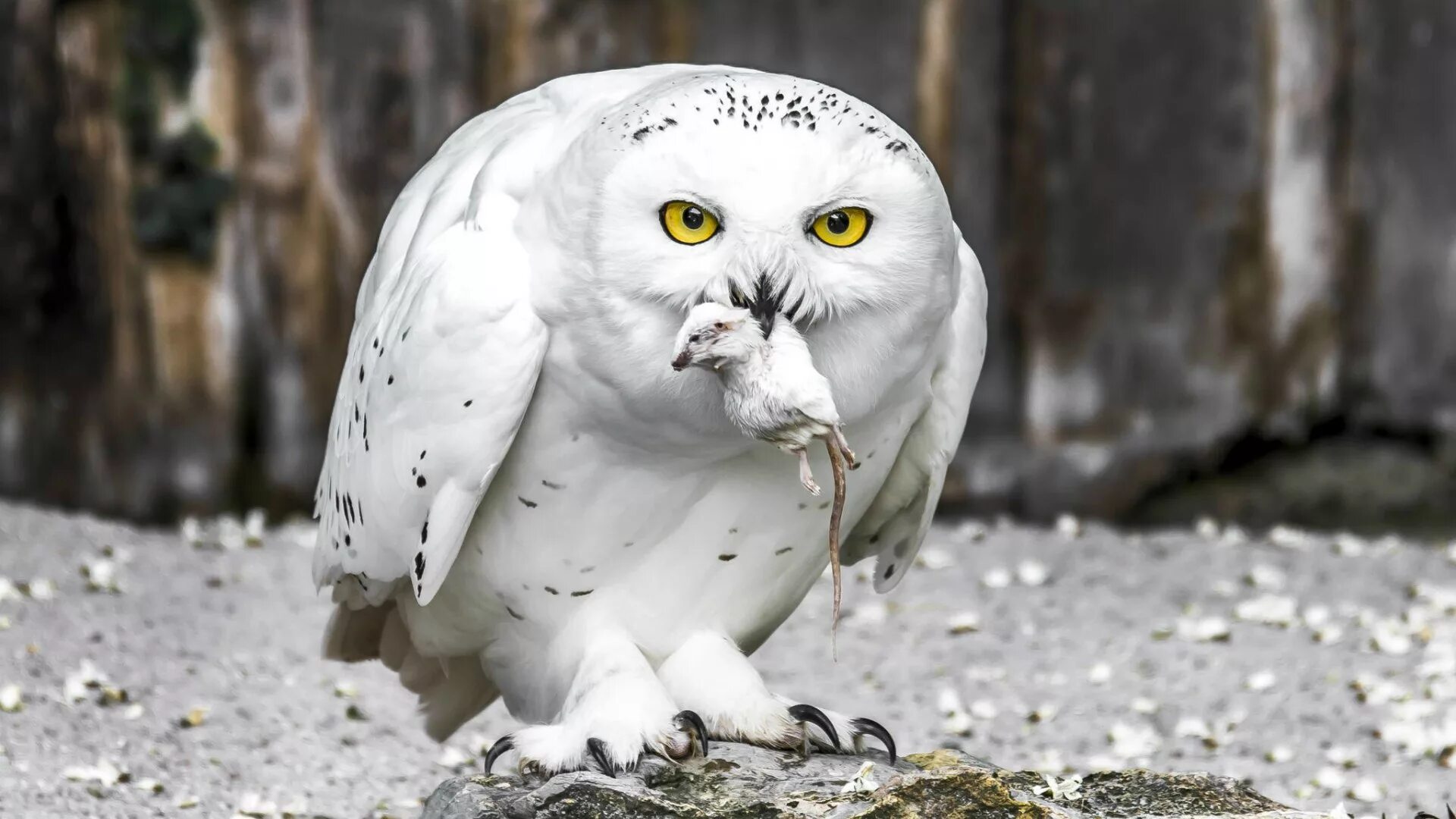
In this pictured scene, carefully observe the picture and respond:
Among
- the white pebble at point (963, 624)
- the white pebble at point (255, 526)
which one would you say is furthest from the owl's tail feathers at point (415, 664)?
the white pebble at point (255, 526)

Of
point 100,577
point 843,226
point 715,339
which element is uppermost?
point 843,226

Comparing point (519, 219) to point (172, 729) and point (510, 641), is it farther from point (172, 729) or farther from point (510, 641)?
point (172, 729)

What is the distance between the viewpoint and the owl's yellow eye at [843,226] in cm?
222

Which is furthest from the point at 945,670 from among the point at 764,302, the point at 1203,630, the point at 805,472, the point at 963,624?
the point at 764,302

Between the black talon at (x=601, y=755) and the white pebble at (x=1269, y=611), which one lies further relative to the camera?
the white pebble at (x=1269, y=611)

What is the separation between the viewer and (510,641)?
2871 mm

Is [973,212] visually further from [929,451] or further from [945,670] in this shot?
[929,451]

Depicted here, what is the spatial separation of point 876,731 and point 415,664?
1.06m

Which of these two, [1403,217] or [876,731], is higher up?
[1403,217]

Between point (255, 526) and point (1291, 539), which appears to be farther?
point (1291, 539)

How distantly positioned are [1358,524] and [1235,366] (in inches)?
26.1

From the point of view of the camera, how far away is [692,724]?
254 centimetres

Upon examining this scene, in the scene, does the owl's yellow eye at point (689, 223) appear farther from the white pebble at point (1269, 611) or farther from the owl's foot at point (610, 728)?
the white pebble at point (1269, 611)

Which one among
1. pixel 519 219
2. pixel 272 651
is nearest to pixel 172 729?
pixel 272 651
